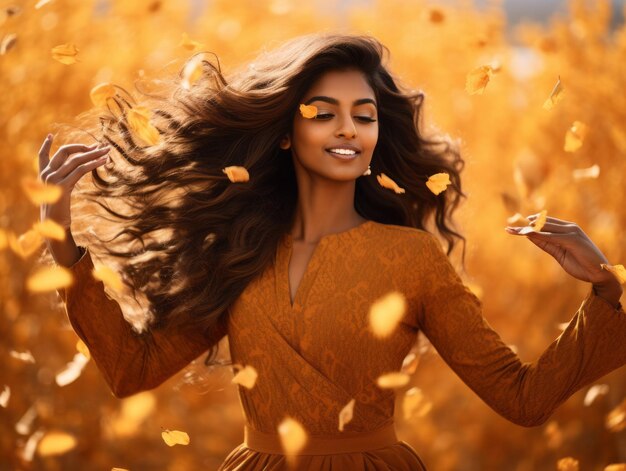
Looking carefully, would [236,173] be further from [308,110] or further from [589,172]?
[589,172]

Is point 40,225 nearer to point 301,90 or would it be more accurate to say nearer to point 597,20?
point 301,90

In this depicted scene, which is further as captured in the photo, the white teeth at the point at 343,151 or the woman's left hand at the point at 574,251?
the white teeth at the point at 343,151

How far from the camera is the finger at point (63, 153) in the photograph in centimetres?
200

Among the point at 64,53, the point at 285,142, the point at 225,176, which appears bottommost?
the point at 225,176

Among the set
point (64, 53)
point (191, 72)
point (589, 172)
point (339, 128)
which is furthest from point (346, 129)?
point (589, 172)

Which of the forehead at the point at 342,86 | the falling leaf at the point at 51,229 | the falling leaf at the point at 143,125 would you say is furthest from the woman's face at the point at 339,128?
the falling leaf at the point at 51,229

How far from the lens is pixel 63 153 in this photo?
Result: 2014 millimetres

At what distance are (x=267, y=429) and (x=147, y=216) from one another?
26.4 inches

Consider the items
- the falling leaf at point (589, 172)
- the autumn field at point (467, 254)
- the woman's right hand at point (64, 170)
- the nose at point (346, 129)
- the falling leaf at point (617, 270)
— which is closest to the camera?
the falling leaf at point (617, 270)

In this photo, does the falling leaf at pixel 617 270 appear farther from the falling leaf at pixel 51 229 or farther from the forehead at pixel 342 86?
the falling leaf at pixel 51 229

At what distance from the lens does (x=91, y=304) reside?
2.12 m

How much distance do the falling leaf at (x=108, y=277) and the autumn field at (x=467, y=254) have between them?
4.44 ft

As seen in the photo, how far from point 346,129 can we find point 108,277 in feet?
2.27

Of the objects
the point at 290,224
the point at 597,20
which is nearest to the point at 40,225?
the point at 290,224
